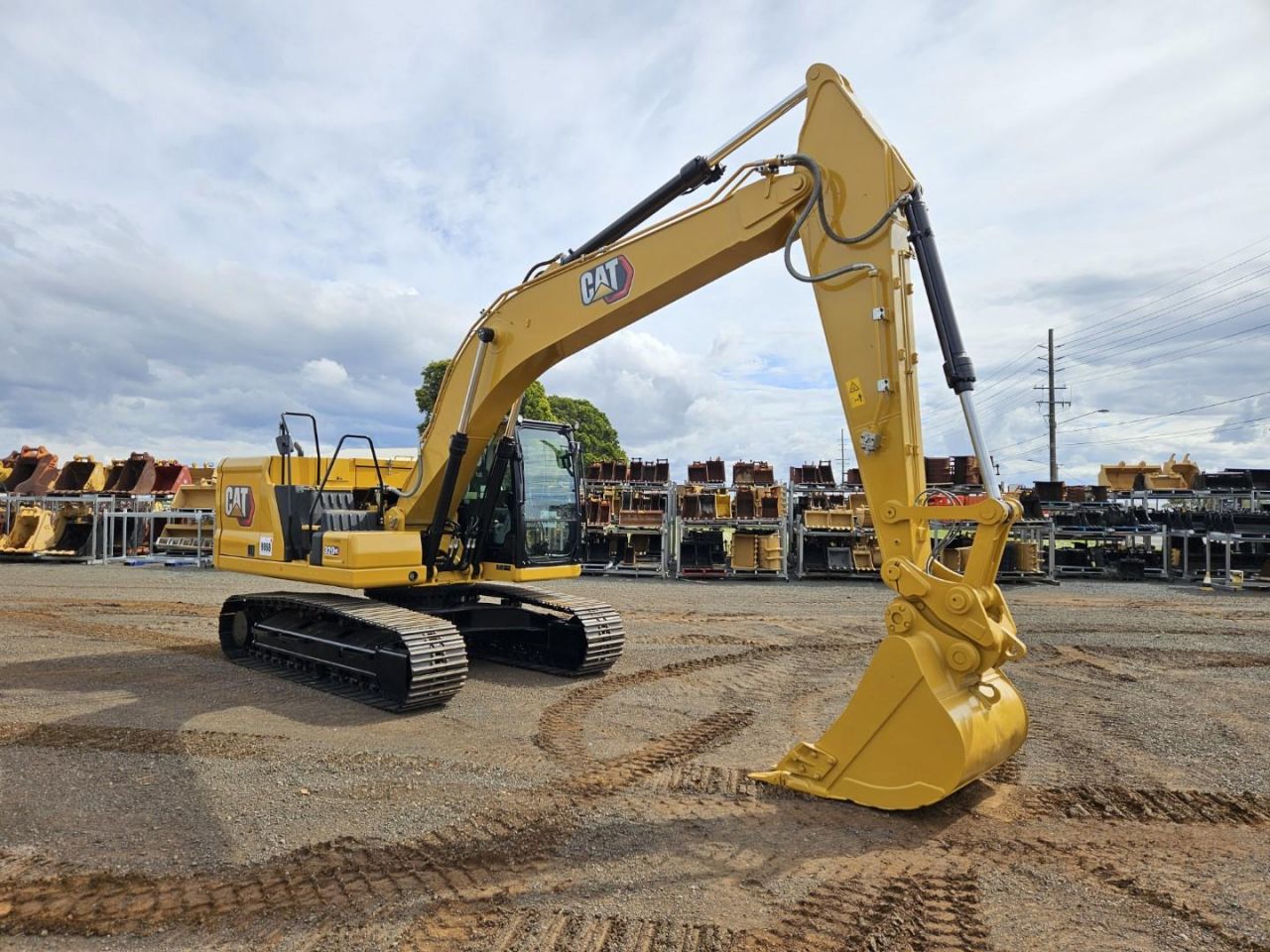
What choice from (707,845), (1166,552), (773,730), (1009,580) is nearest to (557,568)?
(773,730)

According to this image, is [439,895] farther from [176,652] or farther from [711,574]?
[711,574]

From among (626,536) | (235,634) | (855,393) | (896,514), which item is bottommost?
(235,634)

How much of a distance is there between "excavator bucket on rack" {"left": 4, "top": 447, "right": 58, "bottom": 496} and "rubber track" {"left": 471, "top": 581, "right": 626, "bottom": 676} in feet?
68.1

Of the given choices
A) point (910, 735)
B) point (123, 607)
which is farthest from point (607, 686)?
point (123, 607)

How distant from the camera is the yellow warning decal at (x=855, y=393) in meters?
5.17

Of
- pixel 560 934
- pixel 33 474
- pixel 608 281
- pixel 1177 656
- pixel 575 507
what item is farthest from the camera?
pixel 33 474

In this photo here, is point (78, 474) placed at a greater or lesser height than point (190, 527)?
greater

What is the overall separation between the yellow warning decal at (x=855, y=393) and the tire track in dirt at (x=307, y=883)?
290cm

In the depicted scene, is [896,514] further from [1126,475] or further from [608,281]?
[1126,475]

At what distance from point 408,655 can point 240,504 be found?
3241 millimetres

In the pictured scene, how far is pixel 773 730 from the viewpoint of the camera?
6.43 metres

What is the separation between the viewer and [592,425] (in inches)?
1812

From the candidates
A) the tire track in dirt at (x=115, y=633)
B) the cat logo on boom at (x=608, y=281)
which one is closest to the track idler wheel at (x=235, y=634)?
the tire track in dirt at (x=115, y=633)

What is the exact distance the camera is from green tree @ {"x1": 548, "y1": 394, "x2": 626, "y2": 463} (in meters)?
44.3
